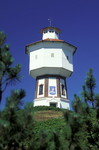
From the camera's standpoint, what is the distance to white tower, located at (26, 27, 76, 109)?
33.3 meters

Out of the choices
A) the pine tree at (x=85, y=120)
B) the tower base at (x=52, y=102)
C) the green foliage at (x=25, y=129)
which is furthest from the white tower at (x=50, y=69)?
the green foliage at (x=25, y=129)

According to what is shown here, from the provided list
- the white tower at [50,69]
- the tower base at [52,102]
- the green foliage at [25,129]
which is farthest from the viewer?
the white tower at [50,69]

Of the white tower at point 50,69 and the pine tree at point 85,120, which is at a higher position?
the white tower at point 50,69

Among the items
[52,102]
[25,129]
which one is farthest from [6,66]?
[52,102]

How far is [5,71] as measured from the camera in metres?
7.46

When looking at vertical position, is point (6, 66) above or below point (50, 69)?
below

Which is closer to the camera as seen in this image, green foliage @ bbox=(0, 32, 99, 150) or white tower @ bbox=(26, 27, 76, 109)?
green foliage @ bbox=(0, 32, 99, 150)

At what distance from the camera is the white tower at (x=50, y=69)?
33.3 metres

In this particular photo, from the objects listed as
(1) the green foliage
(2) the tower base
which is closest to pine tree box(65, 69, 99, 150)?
(1) the green foliage

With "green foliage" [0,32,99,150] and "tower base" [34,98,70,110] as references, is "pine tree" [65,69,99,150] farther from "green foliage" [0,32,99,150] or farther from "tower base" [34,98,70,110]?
"tower base" [34,98,70,110]

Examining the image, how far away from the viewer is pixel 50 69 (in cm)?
3378

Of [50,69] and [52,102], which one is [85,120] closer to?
[52,102]

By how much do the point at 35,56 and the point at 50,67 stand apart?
3080 millimetres

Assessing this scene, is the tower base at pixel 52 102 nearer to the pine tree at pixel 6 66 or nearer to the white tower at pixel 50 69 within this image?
the white tower at pixel 50 69
